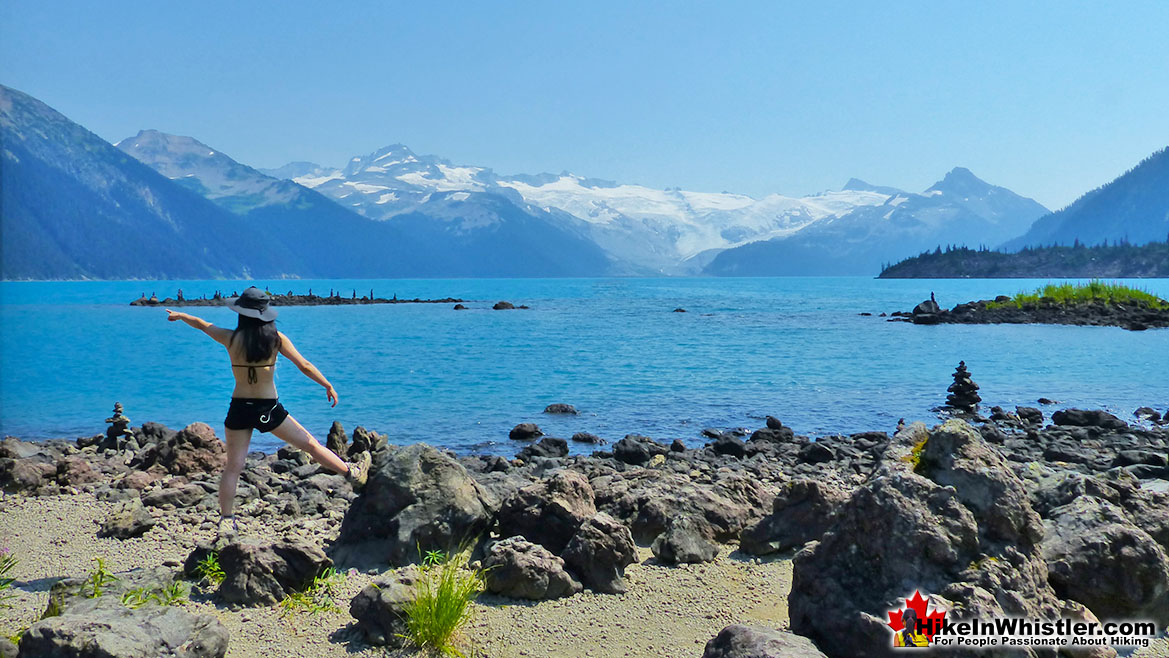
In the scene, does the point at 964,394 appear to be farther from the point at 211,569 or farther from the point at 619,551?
the point at 211,569

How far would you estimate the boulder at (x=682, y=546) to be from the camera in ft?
25.2

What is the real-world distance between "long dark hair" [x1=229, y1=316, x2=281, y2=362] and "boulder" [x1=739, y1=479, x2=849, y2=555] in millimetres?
5100

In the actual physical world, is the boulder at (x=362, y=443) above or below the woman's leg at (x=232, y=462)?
below

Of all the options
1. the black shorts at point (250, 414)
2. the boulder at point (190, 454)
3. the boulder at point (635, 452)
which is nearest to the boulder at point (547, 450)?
the boulder at point (635, 452)

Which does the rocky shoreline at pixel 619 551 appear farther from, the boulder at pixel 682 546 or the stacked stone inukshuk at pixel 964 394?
the stacked stone inukshuk at pixel 964 394

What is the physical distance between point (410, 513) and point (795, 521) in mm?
3911

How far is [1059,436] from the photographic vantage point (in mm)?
17844

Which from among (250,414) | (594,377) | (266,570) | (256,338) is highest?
(256,338)

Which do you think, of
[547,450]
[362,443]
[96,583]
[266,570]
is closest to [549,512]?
[266,570]

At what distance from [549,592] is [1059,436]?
15873 millimetres

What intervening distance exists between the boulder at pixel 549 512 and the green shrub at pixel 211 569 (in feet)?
8.71

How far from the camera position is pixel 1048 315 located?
66812mm

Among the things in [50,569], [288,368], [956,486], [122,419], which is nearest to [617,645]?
[956,486]

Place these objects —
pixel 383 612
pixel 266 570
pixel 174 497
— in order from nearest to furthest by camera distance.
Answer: pixel 383 612, pixel 266 570, pixel 174 497
